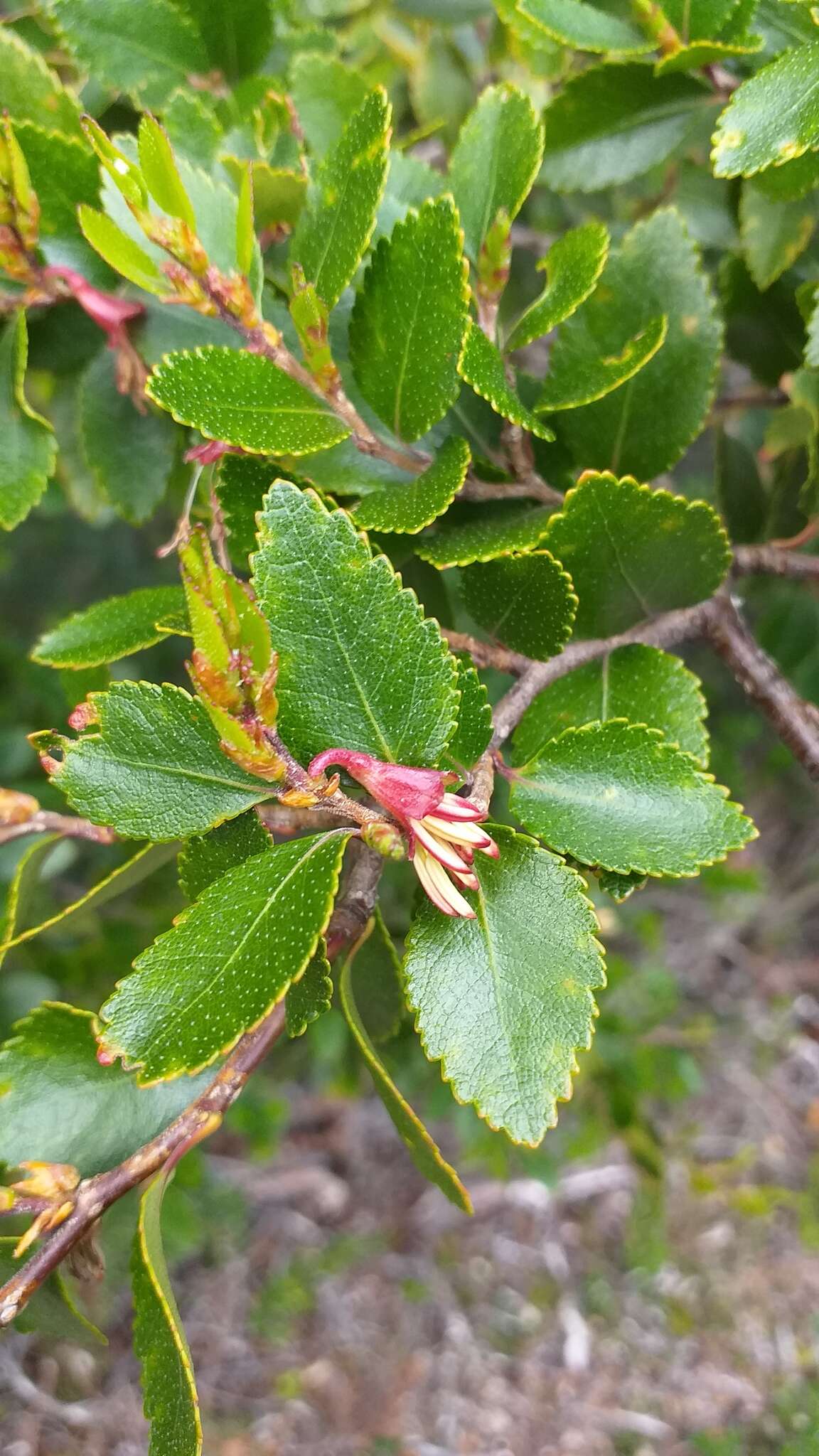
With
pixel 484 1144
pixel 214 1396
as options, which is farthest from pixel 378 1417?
pixel 484 1144

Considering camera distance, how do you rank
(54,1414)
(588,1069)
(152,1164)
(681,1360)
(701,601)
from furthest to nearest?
(681,1360), (54,1414), (588,1069), (701,601), (152,1164)

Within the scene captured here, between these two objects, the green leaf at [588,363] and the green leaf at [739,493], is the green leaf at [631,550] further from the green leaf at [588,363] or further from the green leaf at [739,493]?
the green leaf at [739,493]

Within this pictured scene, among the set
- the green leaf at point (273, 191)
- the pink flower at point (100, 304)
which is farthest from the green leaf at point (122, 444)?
the green leaf at point (273, 191)

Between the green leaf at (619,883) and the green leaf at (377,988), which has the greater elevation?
the green leaf at (619,883)

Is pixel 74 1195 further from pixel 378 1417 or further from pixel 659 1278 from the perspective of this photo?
pixel 659 1278

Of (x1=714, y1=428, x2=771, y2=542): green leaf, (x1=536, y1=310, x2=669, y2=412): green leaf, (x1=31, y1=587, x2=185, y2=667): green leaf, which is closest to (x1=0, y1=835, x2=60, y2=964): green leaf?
(x1=31, y1=587, x2=185, y2=667): green leaf
